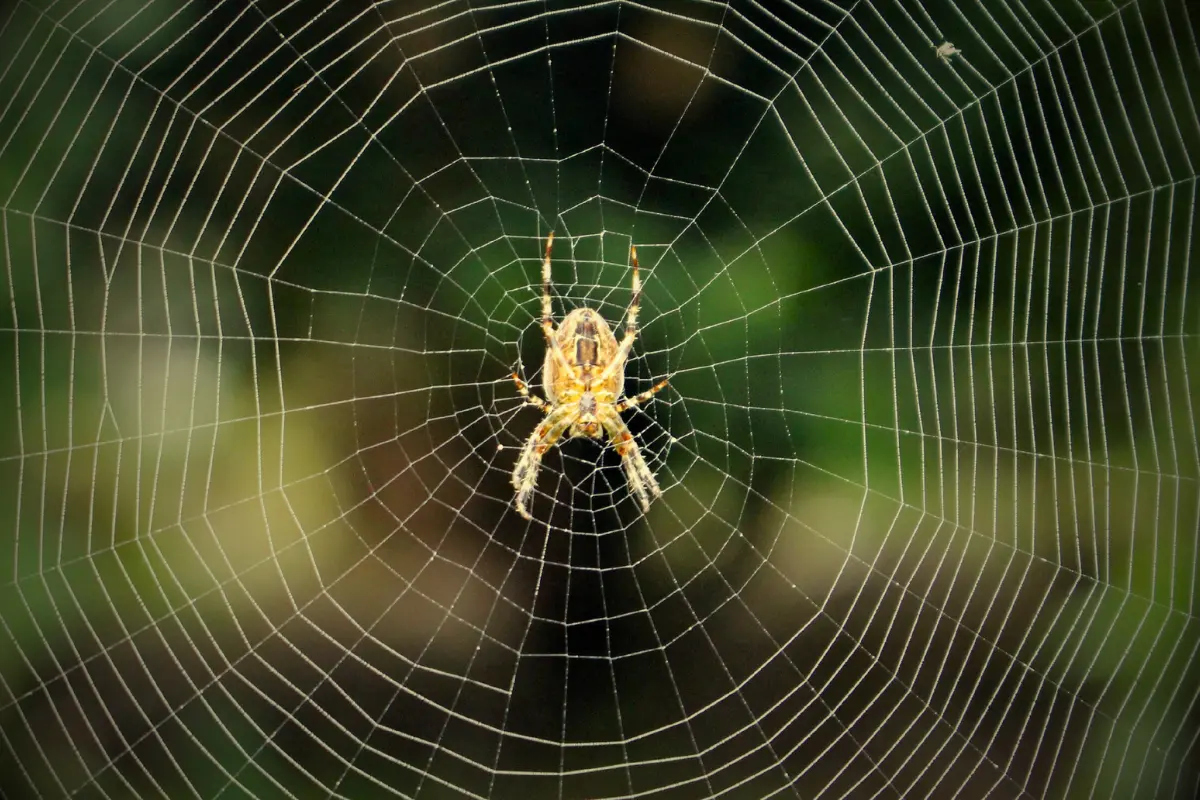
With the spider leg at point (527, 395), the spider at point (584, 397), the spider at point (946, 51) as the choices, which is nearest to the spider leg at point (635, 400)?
the spider at point (584, 397)

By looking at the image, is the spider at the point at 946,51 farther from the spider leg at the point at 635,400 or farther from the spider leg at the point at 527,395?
the spider leg at the point at 527,395

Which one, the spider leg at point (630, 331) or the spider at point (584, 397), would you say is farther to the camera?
the spider at point (584, 397)

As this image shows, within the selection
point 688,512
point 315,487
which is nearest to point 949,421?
point 688,512

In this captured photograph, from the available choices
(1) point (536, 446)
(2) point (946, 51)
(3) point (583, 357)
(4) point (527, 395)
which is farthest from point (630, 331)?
(2) point (946, 51)

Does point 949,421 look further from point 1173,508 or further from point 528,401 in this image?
point 528,401

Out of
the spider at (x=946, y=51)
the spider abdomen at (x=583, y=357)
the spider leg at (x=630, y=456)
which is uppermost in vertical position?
the spider at (x=946, y=51)

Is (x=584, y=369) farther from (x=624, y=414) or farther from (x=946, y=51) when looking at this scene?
(x=946, y=51)

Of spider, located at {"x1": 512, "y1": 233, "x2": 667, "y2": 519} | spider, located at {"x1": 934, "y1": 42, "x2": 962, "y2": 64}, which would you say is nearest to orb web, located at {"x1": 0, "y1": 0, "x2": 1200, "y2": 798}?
spider, located at {"x1": 934, "y1": 42, "x2": 962, "y2": 64}
